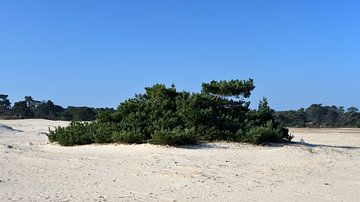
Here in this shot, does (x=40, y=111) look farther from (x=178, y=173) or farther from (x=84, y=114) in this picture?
(x=178, y=173)

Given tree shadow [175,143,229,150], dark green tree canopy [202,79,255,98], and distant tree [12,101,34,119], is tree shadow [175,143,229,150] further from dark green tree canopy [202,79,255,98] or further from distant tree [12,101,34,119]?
distant tree [12,101,34,119]

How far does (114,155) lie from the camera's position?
13289mm

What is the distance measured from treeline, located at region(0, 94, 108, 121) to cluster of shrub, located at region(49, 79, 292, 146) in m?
25.3

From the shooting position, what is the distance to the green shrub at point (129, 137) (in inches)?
599

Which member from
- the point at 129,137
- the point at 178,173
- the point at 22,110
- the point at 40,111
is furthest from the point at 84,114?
the point at 178,173

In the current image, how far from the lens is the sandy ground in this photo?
8578 mm

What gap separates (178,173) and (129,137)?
4782 millimetres

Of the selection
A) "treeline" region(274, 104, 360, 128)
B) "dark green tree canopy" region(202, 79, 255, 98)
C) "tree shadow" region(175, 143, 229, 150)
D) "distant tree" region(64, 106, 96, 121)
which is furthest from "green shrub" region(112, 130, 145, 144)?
"treeline" region(274, 104, 360, 128)

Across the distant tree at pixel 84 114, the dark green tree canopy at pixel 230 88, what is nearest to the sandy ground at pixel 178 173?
the dark green tree canopy at pixel 230 88

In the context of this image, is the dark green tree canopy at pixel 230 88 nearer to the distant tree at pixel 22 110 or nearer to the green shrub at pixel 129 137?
the green shrub at pixel 129 137

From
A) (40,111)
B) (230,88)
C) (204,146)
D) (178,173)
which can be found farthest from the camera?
(40,111)

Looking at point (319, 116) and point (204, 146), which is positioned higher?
point (319, 116)

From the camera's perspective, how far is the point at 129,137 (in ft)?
49.9

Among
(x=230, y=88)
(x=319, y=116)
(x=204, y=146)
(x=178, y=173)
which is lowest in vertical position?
(x=178, y=173)
